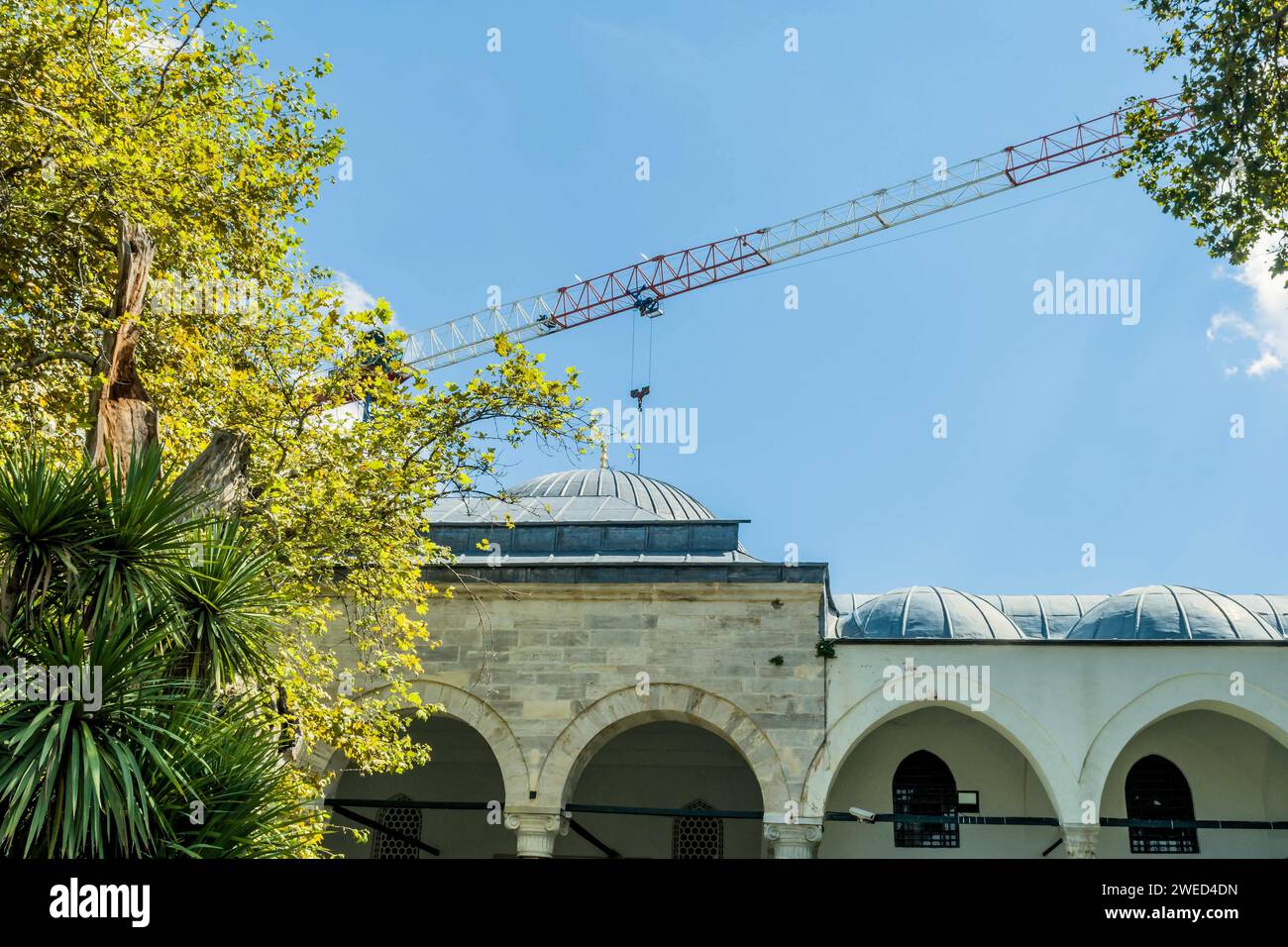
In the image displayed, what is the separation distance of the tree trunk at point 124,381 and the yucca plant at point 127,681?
0.96 meters

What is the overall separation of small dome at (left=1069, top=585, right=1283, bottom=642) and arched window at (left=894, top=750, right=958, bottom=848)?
3014 millimetres

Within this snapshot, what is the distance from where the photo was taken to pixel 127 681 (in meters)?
6.28

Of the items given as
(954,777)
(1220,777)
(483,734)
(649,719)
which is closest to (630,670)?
(649,719)

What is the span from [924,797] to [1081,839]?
3.10m

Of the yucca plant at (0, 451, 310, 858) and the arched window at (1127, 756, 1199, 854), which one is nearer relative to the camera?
the yucca plant at (0, 451, 310, 858)

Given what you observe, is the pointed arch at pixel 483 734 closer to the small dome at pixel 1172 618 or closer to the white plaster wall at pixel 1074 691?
the white plaster wall at pixel 1074 691

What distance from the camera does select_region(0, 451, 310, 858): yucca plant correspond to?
5.80 metres

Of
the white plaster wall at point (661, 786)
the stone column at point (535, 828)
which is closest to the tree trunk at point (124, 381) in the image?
the stone column at point (535, 828)

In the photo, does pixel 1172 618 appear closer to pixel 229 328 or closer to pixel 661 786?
pixel 661 786

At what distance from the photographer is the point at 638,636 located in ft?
47.2

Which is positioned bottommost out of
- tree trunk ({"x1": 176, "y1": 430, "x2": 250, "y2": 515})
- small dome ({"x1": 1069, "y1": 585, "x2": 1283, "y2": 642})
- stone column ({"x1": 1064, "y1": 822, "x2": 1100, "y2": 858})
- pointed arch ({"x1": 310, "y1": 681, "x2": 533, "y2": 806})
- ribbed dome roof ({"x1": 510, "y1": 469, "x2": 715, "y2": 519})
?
stone column ({"x1": 1064, "y1": 822, "x2": 1100, "y2": 858})

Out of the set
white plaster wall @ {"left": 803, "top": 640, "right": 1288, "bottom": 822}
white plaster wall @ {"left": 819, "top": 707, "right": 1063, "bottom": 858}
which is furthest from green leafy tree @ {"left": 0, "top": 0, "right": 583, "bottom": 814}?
white plaster wall @ {"left": 819, "top": 707, "right": 1063, "bottom": 858}

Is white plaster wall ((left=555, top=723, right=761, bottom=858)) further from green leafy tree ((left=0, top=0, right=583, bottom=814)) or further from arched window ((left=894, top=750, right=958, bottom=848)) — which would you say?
green leafy tree ((left=0, top=0, right=583, bottom=814))

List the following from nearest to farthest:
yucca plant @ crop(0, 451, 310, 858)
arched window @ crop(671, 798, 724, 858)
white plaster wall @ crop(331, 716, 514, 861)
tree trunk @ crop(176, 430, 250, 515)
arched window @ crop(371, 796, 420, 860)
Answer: yucca plant @ crop(0, 451, 310, 858) → tree trunk @ crop(176, 430, 250, 515) → arched window @ crop(671, 798, 724, 858) → arched window @ crop(371, 796, 420, 860) → white plaster wall @ crop(331, 716, 514, 861)
